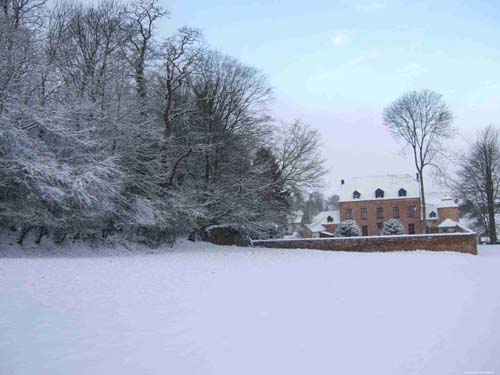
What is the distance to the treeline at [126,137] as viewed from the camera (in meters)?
15.2

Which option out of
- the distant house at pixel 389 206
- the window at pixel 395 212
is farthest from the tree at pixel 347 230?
the window at pixel 395 212

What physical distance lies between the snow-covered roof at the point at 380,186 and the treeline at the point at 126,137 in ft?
75.5

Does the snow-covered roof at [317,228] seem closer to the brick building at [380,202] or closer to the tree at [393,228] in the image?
the brick building at [380,202]

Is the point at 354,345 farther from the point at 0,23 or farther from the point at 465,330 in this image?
the point at 0,23

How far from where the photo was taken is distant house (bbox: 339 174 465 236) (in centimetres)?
4847

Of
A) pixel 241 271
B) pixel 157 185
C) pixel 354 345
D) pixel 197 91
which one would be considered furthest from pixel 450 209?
pixel 354 345

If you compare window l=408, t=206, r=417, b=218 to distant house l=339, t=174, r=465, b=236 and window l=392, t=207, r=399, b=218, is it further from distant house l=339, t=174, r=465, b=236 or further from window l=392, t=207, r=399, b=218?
window l=392, t=207, r=399, b=218

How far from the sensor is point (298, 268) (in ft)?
45.1

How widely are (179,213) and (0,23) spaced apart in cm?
1031

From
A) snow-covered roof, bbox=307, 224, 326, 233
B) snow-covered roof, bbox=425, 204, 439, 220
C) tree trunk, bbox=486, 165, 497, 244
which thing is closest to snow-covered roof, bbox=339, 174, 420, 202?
snow-covered roof, bbox=425, 204, 439, 220

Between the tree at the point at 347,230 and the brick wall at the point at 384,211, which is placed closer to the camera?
the tree at the point at 347,230

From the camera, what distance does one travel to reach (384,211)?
49.3 meters

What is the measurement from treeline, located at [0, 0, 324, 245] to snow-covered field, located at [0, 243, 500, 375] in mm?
5091

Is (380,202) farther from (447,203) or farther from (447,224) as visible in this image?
(447,203)
